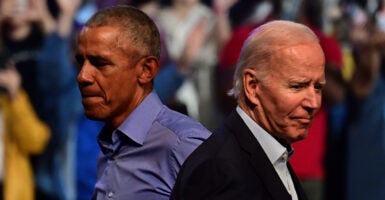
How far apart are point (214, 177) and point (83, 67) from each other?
67 cm

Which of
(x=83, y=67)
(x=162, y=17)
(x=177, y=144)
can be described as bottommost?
(x=162, y=17)

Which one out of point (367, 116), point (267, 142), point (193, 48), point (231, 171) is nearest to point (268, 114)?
point (267, 142)

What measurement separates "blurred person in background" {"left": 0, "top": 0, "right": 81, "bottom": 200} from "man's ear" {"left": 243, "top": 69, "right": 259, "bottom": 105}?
3.97m

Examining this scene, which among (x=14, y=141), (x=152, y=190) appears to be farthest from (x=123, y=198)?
(x=14, y=141)

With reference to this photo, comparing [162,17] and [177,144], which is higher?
[177,144]

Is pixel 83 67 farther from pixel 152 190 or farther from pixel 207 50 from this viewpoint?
pixel 207 50

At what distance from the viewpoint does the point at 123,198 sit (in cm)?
327

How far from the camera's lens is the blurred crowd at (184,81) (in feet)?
22.1

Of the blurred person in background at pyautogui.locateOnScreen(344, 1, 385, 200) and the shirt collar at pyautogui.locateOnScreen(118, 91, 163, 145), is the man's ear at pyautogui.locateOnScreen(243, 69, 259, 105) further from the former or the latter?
the blurred person in background at pyautogui.locateOnScreen(344, 1, 385, 200)

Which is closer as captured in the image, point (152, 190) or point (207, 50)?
point (152, 190)

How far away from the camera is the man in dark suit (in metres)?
2.88

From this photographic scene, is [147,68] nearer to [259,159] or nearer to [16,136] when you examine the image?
[259,159]

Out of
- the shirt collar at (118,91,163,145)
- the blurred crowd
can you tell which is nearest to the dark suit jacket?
the shirt collar at (118,91,163,145)

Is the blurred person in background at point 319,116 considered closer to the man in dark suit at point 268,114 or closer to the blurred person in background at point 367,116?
the blurred person in background at point 367,116
